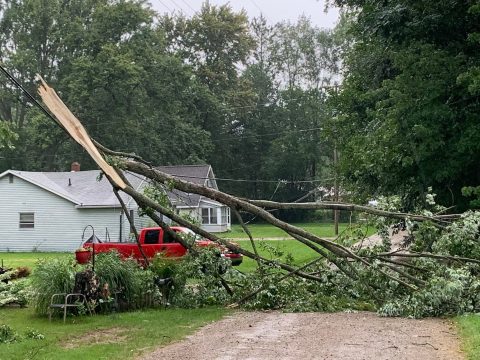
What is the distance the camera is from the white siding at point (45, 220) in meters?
28.3

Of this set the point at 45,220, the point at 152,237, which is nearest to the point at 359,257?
the point at 152,237

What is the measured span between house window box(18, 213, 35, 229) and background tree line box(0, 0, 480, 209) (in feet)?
13.7

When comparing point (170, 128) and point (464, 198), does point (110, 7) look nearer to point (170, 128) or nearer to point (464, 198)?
point (170, 128)

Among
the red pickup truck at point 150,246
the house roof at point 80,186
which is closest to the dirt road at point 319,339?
the red pickup truck at point 150,246

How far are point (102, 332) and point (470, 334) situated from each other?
16.0ft

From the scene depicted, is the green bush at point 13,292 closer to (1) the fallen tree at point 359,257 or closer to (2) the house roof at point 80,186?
(1) the fallen tree at point 359,257

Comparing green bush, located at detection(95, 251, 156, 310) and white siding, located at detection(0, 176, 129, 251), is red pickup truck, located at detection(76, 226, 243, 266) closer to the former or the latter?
green bush, located at detection(95, 251, 156, 310)

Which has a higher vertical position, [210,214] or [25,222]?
[210,214]

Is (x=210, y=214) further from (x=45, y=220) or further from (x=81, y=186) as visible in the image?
(x=45, y=220)

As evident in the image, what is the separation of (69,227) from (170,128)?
795 inches

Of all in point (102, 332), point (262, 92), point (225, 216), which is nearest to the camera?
point (102, 332)

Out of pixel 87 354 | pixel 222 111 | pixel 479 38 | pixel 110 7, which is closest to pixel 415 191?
pixel 479 38

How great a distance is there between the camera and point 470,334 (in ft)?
25.2

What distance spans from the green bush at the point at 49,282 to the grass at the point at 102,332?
26cm
